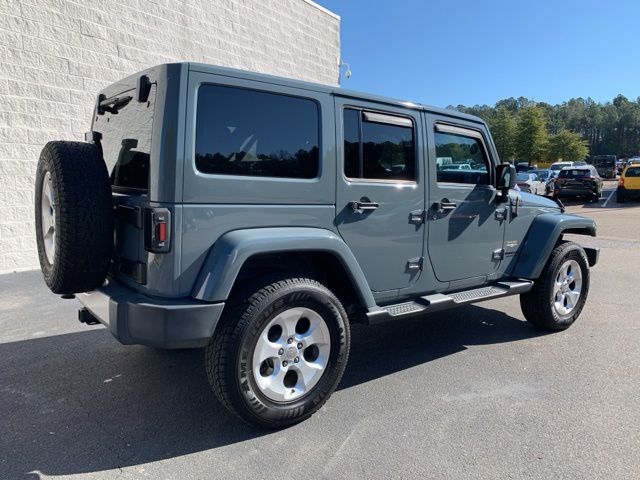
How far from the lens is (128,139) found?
308cm

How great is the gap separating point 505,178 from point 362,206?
1.68 metres

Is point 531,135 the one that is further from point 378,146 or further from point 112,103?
point 112,103

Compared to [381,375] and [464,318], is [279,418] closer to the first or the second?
[381,375]

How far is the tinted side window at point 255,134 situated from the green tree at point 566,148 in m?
75.2

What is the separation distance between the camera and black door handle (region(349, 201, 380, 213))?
3.29 m

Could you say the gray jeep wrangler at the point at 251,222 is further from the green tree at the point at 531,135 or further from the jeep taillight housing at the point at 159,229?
the green tree at the point at 531,135

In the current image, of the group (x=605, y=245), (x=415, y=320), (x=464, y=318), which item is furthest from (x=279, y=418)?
(x=605, y=245)

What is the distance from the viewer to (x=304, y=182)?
306 centimetres

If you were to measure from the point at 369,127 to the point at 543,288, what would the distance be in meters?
2.47

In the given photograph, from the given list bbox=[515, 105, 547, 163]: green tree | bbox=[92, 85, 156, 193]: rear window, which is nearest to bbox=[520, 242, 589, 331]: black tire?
bbox=[92, 85, 156, 193]: rear window

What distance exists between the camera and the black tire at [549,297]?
4.62 m

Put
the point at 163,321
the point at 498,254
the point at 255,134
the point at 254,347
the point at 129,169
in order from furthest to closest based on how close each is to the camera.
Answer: the point at 498,254 → the point at 129,169 → the point at 255,134 → the point at 254,347 → the point at 163,321

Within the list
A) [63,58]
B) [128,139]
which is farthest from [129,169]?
[63,58]

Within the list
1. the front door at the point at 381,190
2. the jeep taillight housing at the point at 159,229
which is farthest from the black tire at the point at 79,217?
the front door at the point at 381,190
